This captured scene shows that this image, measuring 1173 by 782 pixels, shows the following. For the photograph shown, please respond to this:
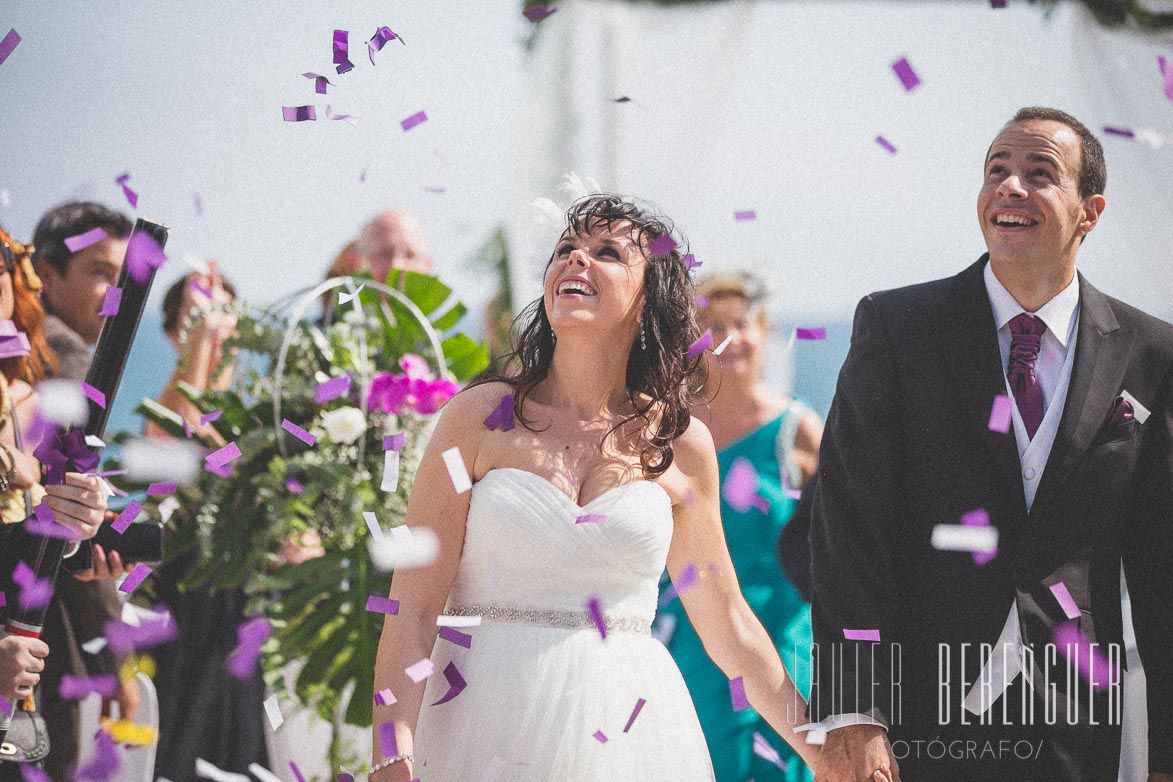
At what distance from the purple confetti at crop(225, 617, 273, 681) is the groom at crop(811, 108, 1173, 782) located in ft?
6.59

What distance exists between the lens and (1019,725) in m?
2.74

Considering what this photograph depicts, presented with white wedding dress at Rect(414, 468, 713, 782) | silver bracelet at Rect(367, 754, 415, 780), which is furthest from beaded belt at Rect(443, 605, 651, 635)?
silver bracelet at Rect(367, 754, 415, 780)

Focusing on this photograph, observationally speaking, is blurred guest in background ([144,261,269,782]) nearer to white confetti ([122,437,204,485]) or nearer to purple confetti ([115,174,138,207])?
white confetti ([122,437,204,485])

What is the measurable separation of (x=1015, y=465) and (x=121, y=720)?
284 cm

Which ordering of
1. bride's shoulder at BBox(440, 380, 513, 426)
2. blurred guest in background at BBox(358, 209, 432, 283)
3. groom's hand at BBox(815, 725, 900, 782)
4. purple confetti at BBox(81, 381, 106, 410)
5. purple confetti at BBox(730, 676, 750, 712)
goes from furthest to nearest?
1. blurred guest in background at BBox(358, 209, 432, 283)
2. purple confetti at BBox(730, 676, 750, 712)
3. purple confetti at BBox(81, 381, 106, 410)
4. bride's shoulder at BBox(440, 380, 513, 426)
5. groom's hand at BBox(815, 725, 900, 782)

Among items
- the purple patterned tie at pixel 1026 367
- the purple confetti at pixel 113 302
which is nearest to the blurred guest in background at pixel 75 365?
the purple confetti at pixel 113 302

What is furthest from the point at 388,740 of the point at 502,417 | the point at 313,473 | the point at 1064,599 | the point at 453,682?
the point at 313,473

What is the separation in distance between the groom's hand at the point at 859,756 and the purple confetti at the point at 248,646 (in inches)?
80.5

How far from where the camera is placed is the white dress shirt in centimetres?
270

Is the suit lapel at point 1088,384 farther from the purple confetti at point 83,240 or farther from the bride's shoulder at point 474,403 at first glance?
the purple confetti at point 83,240

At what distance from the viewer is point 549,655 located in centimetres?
281

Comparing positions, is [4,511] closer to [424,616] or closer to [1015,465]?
[424,616]

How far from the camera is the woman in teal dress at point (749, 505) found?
4.11 meters

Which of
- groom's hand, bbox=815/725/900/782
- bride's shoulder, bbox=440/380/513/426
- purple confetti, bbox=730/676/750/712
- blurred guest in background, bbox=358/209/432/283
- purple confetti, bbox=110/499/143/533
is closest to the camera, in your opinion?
groom's hand, bbox=815/725/900/782
